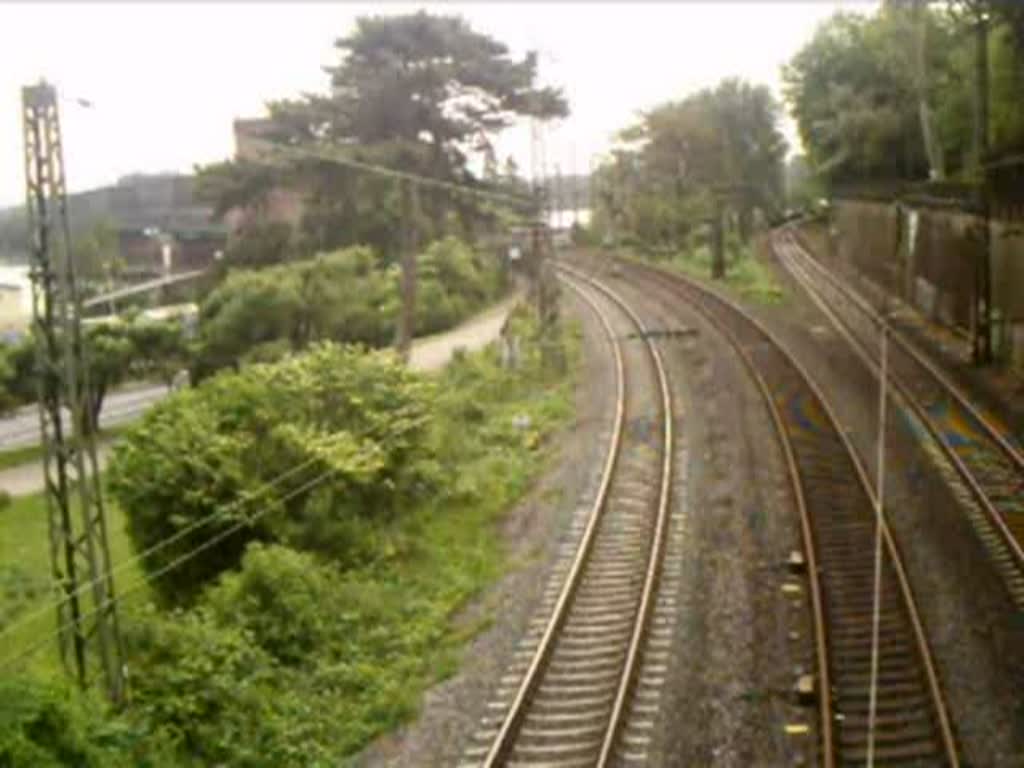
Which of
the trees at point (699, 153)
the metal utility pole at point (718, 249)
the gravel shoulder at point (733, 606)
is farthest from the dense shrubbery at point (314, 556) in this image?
the trees at point (699, 153)

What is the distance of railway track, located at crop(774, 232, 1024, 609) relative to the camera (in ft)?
47.2

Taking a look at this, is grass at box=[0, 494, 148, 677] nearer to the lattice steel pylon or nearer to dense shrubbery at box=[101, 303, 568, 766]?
the lattice steel pylon

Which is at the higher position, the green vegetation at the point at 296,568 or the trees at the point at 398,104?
the trees at the point at 398,104

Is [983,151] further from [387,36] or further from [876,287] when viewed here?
[387,36]

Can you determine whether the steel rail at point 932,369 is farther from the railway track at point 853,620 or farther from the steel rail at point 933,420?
the railway track at point 853,620

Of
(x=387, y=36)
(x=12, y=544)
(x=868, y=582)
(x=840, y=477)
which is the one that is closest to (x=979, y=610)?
(x=868, y=582)

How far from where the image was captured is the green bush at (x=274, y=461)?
51.4ft

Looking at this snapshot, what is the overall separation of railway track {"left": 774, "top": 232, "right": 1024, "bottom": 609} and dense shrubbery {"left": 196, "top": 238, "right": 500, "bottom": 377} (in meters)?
12.4

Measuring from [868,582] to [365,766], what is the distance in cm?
565

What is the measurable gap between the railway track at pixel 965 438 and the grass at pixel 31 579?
9133 mm

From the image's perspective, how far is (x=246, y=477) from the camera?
16.1m

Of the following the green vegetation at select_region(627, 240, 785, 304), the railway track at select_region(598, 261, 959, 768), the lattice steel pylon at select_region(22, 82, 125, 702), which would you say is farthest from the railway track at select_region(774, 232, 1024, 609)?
the lattice steel pylon at select_region(22, 82, 125, 702)

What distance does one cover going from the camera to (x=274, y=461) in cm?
1658

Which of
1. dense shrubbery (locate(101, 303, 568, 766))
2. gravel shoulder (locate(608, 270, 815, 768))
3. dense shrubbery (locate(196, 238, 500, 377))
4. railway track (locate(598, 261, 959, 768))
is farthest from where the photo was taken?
dense shrubbery (locate(196, 238, 500, 377))
